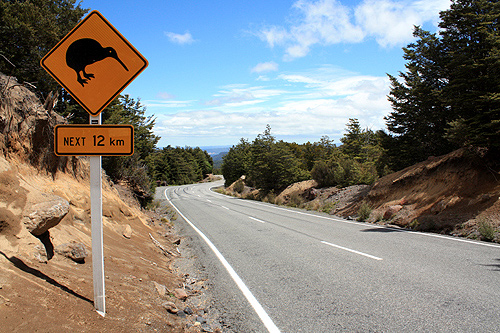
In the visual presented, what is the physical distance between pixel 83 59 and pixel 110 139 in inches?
36.3

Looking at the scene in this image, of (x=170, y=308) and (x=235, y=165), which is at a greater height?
(x=235, y=165)

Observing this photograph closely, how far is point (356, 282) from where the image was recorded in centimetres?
554

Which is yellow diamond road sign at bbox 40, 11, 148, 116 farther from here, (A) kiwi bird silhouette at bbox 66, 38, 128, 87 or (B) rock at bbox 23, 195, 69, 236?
(B) rock at bbox 23, 195, 69, 236

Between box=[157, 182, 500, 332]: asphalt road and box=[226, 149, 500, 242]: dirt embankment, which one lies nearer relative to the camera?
box=[157, 182, 500, 332]: asphalt road

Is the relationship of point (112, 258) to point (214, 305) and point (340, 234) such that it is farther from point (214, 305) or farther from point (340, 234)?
point (340, 234)

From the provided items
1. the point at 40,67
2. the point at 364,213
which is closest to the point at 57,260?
the point at 364,213

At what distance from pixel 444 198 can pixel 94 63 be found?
43.1 ft

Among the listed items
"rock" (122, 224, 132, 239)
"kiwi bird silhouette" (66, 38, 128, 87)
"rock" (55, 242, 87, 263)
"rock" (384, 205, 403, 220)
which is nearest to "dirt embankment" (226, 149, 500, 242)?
"rock" (384, 205, 403, 220)

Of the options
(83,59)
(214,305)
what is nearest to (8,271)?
(83,59)

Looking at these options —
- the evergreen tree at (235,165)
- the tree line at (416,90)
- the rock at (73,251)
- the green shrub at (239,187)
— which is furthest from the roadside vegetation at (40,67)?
the evergreen tree at (235,165)

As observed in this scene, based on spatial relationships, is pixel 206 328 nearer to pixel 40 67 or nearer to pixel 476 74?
pixel 476 74

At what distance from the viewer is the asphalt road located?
4.05 metres

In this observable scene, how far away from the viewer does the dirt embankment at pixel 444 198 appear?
1047 centimetres

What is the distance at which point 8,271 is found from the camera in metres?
3.32
